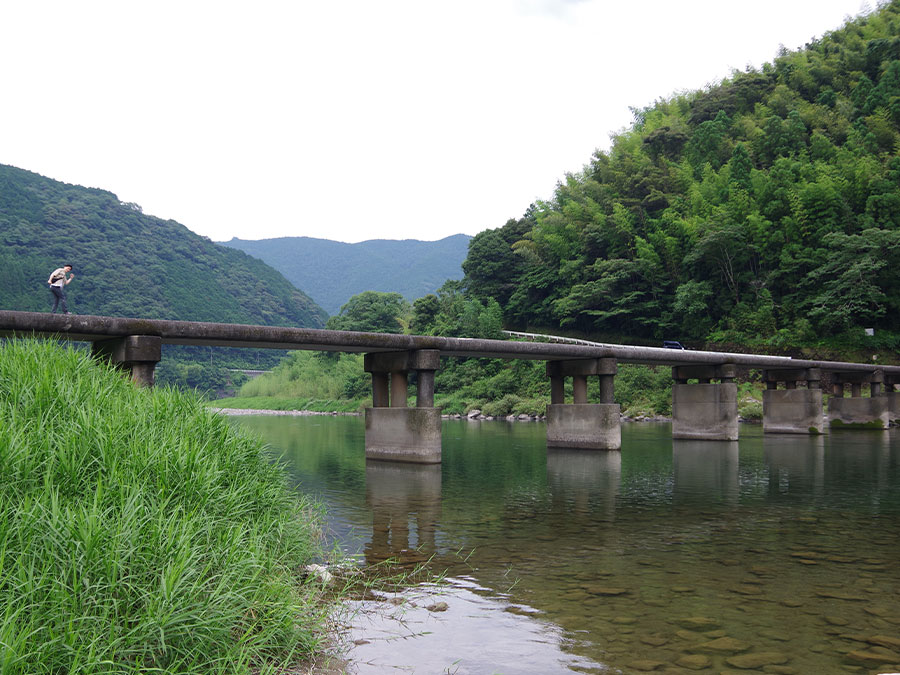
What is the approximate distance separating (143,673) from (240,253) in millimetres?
161057

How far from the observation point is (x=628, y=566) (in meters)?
9.04

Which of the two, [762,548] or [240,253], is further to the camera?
[240,253]

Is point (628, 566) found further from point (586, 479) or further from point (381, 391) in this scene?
point (381, 391)

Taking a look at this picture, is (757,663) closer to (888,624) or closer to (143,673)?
(888,624)

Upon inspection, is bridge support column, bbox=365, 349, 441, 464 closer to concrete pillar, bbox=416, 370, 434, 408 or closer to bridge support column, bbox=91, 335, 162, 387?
concrete pillar, bbox=416, 370, 434, 408

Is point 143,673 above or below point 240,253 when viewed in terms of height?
below

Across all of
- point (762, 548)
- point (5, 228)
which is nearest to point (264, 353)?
point (5, 228)

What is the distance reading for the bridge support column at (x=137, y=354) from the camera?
1612cm

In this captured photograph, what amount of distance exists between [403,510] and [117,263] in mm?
112445

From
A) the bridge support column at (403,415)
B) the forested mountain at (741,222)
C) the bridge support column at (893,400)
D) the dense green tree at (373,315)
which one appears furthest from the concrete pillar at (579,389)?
the dense green tree at (373,315)

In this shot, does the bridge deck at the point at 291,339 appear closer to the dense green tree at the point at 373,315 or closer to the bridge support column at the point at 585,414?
the bridge support column at the point at 585,414

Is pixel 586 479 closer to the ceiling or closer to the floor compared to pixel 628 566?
closer to the floor

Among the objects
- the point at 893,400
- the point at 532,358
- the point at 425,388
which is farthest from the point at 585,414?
the point at 893,400

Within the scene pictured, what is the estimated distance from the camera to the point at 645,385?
58094mm
